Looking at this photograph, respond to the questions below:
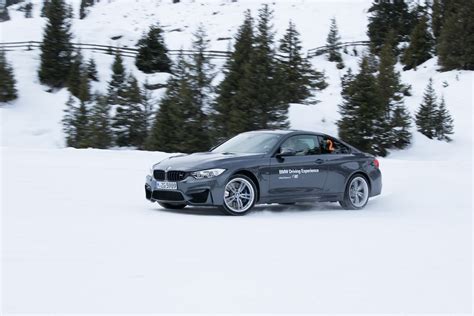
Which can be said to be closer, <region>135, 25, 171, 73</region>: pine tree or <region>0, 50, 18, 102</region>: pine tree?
<region>0, 50, 18, 102</region>: pine tree

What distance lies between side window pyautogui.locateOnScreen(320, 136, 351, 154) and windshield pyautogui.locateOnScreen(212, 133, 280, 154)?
1043mm

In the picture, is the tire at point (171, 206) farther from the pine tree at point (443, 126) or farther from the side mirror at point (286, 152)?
the pine tree at point (443, 126)

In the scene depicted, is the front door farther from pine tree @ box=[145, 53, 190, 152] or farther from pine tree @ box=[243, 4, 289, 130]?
pine tree @ box=[145, 53, 190, 152]

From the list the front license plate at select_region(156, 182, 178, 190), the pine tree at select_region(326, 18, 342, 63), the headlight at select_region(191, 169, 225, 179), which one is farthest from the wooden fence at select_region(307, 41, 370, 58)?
the headlight at select_region(191, 169, 225, 179)

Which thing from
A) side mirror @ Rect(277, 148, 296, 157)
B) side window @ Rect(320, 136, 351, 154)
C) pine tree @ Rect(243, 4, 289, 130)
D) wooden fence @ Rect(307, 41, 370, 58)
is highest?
wooden fence @ Rect(307, 41, 370, 58)

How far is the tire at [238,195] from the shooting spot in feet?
33.8

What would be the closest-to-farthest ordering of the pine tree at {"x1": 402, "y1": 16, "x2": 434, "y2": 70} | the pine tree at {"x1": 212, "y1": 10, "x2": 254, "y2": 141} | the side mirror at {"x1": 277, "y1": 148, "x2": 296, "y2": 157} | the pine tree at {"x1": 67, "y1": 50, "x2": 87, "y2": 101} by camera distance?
the side mirror at {"x1": 277, "y1": 148, "x2": 296, "y2": 157}, the pine tree at {"x1": 212, "y1": 10, "x2": 254, "y2": 141}, the pine tree at {"x1": 67, "y1": 50, "x2": 87, "y2": 101}, the pine tree at {"x1": 402, "y1": 16, "x2": 434, "y2": 70}

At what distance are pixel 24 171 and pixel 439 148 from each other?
33002mm

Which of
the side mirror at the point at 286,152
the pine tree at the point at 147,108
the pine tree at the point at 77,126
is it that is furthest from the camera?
the pine tree at the point at 147,108

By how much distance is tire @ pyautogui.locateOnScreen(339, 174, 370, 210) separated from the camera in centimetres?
1212

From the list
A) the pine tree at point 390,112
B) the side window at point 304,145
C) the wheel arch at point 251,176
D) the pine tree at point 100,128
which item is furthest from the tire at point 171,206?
the pine tree at point 390,112

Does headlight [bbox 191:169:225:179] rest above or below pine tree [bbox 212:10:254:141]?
below

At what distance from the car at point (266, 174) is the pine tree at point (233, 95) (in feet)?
80.5

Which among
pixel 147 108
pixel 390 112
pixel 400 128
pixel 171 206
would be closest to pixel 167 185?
pixel 171 206
